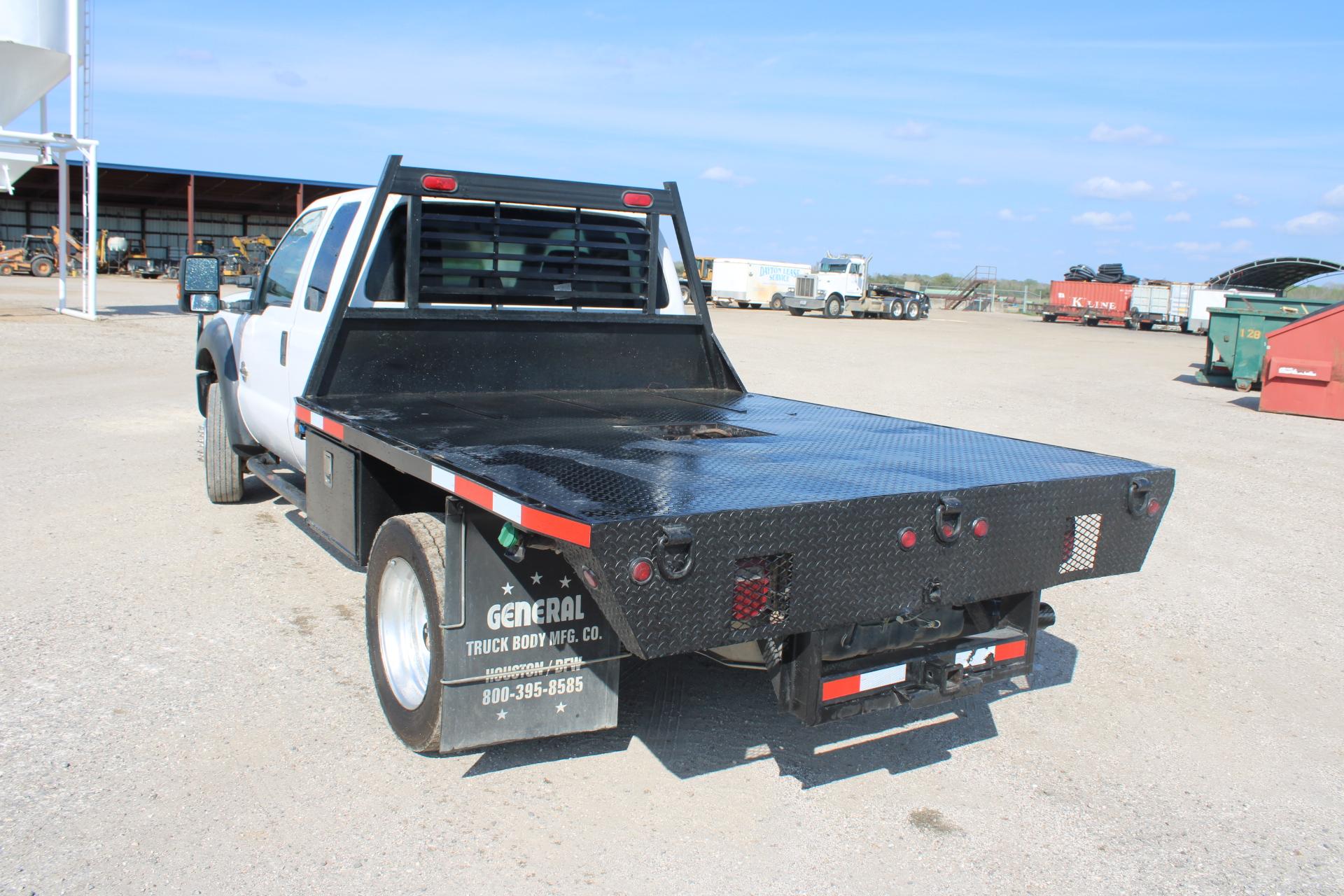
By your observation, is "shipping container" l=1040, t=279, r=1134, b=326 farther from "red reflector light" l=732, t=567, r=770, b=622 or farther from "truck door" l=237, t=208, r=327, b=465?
"red reflector light" l=732, t=567, r=770, b=622

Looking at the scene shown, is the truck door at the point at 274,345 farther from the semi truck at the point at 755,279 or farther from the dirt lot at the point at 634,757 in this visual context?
the semi truck at the point at 755,279

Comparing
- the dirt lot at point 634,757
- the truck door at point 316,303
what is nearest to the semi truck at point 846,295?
the dirt lot at point 634,757

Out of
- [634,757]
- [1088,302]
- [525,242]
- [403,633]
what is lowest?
[634,757]

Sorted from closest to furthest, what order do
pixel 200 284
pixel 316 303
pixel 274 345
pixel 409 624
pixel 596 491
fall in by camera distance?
pixel 596 491, pixel 409 624, pixel 316 303, pixel 274 345, pixel 200 284

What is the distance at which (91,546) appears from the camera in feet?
21.5

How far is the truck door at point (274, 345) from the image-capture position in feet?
19.7

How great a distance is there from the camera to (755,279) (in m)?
49.9

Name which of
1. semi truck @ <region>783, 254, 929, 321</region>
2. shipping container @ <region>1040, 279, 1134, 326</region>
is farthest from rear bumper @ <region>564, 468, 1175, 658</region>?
shipping container @ <region>1040, 279, 1134, 326</region>

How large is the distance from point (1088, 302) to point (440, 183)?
5172 centimetres

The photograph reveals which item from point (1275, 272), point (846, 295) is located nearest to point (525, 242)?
point (846, 295)

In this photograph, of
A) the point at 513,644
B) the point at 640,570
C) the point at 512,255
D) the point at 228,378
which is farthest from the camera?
the point at 228,378

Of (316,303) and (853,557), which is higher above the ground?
(316,303)

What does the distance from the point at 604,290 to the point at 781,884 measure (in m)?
3.72

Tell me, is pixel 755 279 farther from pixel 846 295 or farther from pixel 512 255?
pixel 512 255
